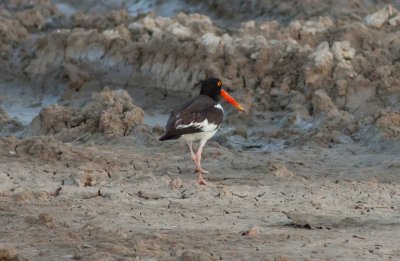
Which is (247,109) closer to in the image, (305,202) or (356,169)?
(356,169)

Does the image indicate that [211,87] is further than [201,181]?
Yes

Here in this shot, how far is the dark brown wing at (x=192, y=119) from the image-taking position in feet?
32.5

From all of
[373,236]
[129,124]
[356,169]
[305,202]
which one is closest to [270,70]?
[129,124]

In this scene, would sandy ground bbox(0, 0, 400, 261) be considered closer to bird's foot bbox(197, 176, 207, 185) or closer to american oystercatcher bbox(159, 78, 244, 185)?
bird's foot bbox(197, 176, 207, 185)

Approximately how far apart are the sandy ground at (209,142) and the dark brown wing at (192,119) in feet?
1.61

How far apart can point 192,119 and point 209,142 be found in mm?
1825

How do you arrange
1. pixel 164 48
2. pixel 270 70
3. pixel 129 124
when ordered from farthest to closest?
1. pixel 164 48
2. pixel 270 70
3. pixel 129 124

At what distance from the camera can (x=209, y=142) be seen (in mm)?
11820

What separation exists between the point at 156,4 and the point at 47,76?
13.7 feet

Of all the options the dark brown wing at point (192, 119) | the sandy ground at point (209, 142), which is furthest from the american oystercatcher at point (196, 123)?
the sandy ground at point (209, 142)

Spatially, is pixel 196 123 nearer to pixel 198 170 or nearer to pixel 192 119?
pixel 192 119

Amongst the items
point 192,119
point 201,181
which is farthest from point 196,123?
point 201,181

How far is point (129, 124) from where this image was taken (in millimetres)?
12266

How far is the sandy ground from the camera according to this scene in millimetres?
7934
